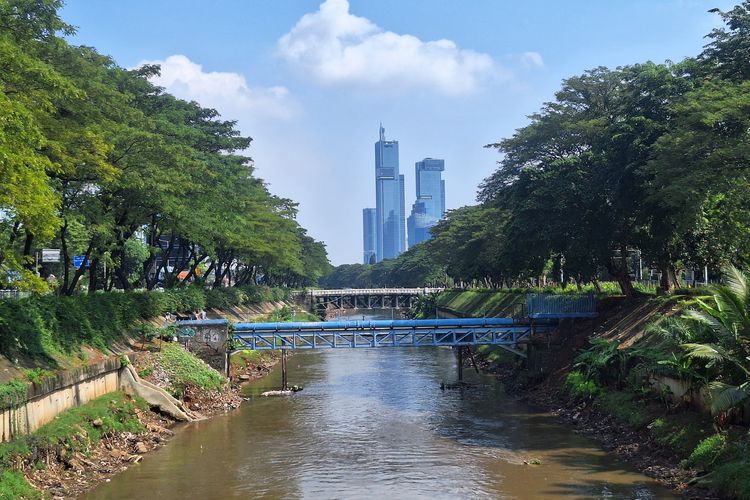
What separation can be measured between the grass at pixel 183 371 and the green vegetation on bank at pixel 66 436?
3.83 metres

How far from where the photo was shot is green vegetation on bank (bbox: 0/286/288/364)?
2547 centimetres

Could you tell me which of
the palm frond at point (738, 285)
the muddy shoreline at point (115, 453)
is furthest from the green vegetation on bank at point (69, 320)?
the palm frond at point (738, 285)

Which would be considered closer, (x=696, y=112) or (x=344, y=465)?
(x=344, y=465)

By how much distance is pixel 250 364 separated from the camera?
54938 millimetres

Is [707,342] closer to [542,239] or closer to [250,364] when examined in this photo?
[542,239]

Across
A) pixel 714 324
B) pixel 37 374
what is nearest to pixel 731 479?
pixel 714 324

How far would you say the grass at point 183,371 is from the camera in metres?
37.2

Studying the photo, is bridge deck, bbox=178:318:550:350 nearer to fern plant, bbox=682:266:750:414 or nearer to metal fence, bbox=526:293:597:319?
metal fence, bbox=526:293:597:319

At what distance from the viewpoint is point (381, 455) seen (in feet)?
91.9

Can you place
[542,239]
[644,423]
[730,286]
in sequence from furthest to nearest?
1. [542,239]
2. [644,423]
3. [730,286]

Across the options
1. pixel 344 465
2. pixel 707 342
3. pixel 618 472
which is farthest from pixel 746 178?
pixel 344 465

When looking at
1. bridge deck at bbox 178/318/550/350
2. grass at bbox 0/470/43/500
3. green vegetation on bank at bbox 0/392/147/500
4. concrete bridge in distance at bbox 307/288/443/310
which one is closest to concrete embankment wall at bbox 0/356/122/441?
green vegetation on bank at bbox 0/392/147/500

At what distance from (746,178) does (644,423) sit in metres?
11.5

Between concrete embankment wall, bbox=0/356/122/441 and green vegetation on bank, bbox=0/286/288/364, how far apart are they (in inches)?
37.8
